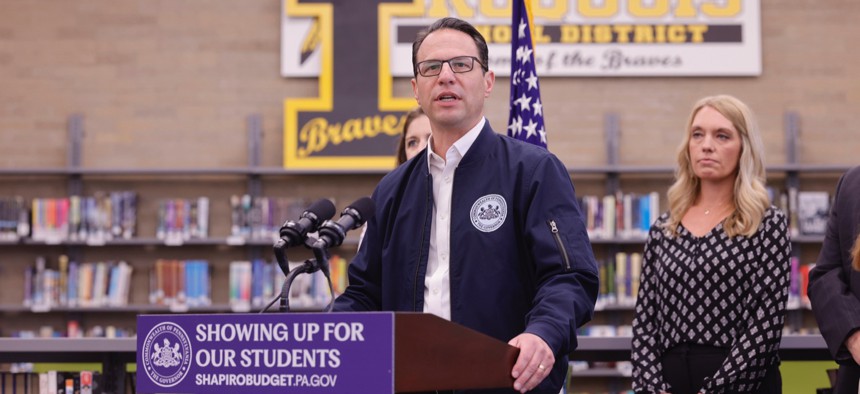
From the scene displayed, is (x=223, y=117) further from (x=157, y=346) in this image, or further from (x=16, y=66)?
(x=157, y=346)

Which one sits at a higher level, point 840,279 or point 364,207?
point 364,207

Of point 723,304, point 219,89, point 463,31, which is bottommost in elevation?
point 723,304

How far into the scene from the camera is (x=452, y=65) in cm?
A: 183

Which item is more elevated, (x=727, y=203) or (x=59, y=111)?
(x=59, y=111)

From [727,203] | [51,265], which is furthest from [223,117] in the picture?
[727,203]

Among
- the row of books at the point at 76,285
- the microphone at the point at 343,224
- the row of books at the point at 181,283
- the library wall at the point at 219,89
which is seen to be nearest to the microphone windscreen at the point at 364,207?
the microphone at the point at 343,224

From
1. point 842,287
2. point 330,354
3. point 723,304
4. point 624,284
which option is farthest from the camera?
point 624,284

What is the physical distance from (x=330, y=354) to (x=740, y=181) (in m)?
1.59

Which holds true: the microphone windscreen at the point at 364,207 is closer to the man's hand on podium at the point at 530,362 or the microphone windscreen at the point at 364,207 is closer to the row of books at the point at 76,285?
the man's hand on podium at the point at 530,362

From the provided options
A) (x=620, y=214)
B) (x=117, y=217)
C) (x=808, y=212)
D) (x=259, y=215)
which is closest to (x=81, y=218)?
(x=117, y=217)

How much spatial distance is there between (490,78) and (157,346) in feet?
2.86

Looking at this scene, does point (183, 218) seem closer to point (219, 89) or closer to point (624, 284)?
point (219, 89)

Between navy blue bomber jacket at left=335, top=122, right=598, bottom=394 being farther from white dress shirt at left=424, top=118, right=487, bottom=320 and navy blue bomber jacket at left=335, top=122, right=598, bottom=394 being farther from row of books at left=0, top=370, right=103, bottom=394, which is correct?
row of books at left=0, top=370, right=103, bottom=394

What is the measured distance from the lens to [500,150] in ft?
6.23
